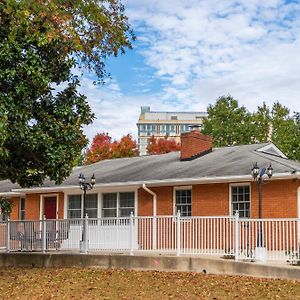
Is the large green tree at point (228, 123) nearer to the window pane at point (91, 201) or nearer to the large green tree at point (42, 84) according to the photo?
the window pane at point (91, 201)

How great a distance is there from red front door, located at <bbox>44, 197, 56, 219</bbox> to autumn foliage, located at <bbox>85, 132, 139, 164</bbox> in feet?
93.2

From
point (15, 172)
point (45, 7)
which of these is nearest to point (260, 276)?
point (15, 172)

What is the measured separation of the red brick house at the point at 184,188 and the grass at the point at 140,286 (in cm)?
551

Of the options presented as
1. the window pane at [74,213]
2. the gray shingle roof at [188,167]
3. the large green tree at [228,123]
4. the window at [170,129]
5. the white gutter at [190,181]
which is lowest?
the window pane at [74,213]

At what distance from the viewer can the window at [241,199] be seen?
21.5m

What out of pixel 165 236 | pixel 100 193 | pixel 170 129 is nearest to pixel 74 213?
pixel 100 193

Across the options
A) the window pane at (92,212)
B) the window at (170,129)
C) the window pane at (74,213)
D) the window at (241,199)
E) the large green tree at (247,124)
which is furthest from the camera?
the window at (170,129)

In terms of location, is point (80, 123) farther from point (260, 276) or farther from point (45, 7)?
point (260, 276)

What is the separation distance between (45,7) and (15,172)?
16.7 ft

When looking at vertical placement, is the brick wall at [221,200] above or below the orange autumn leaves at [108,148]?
below

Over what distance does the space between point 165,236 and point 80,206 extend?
6.97 metres

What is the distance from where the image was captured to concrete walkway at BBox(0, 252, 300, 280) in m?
15.3

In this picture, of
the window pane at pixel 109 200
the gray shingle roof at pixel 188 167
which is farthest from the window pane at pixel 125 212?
the gray shingle roof at pixel 188 167

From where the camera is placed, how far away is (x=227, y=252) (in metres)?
17.5
